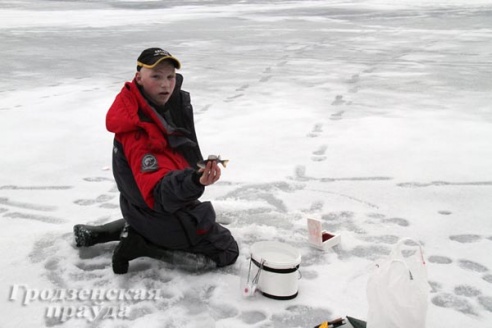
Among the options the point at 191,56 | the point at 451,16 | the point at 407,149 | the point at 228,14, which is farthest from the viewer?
the point at 228,14

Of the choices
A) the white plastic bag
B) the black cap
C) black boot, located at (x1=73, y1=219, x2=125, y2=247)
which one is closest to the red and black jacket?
the black cap

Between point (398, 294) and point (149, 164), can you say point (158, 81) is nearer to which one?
point (149, 164)

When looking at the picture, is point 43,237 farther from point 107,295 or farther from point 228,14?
point 228,14

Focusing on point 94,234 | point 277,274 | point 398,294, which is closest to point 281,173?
point 94,234

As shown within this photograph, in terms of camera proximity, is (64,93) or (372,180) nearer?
(372,180)

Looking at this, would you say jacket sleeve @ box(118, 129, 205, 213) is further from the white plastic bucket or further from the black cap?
the white plastic bucket

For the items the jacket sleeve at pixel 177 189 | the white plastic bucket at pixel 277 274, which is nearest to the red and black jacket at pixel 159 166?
the jacket sleeve at pixel 177 189

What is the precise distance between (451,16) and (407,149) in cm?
1459

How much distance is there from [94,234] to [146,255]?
0.41m

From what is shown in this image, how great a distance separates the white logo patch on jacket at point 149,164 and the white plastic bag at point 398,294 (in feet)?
3.57

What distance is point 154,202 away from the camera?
2.68 metres

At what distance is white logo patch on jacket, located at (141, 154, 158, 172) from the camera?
2.61 m

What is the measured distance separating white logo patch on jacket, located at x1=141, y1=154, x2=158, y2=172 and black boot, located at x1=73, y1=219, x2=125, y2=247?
0.69 metres

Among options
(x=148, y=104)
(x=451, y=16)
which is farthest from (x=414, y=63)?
(x=451, y=16)
